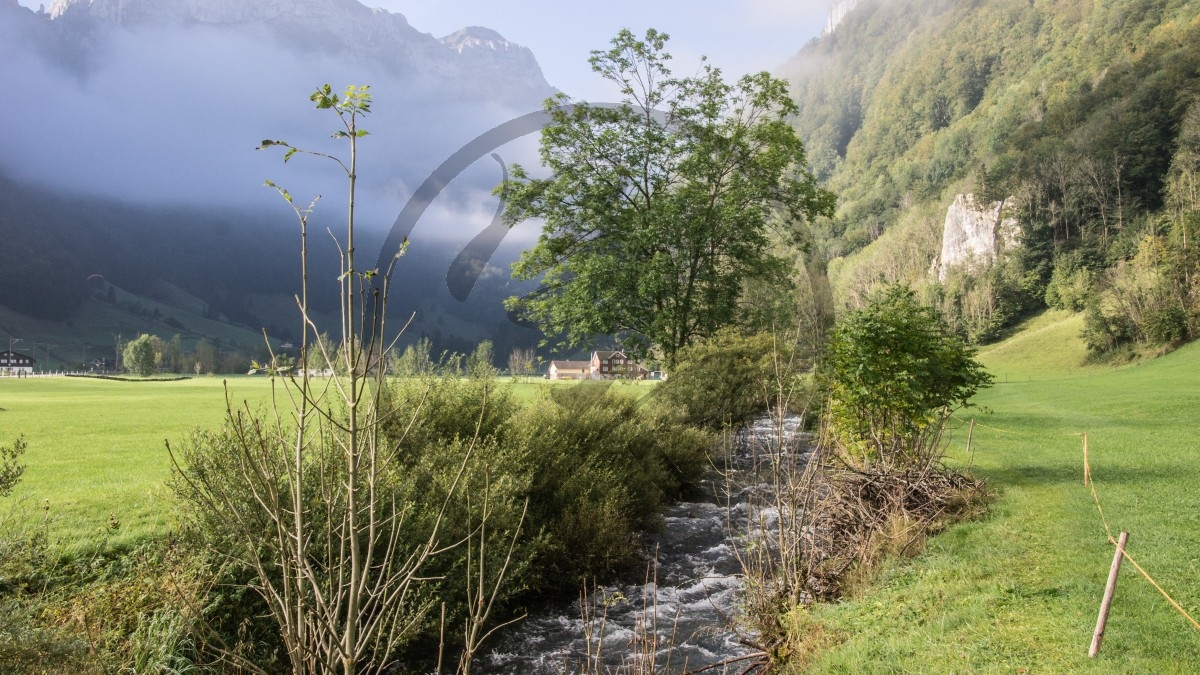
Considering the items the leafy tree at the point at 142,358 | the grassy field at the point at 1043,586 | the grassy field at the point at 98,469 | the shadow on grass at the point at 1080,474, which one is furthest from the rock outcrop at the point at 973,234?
the leafy tree at the point at 142,358

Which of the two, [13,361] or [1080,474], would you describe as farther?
[13,361]

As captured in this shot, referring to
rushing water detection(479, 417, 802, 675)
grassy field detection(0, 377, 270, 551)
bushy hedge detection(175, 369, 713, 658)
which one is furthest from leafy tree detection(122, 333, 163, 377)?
rushing water detection(479, 417, 802, 675)

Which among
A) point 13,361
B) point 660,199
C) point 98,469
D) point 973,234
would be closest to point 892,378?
point 660,199

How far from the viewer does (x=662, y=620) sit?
965cm

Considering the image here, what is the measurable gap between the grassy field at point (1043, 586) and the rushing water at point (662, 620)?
62.9 inches

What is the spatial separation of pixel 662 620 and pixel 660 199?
1701 cm

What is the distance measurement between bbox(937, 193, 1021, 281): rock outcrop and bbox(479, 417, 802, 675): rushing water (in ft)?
362

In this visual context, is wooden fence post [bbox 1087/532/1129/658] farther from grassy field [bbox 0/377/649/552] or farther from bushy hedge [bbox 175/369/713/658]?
grassy field [bbox 0/377/649/552]

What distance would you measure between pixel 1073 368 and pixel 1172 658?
211 ft

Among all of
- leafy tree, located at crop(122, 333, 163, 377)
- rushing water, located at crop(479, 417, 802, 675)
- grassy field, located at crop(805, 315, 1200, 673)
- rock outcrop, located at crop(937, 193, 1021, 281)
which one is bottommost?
rushing water, located at crop(479, 417, 802, 675)

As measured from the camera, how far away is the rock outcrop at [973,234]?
106m

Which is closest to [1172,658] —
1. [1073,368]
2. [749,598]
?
[749,598]

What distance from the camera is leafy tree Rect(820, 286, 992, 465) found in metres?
12.8

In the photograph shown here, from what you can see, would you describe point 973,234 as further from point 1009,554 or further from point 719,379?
point 1009,554
